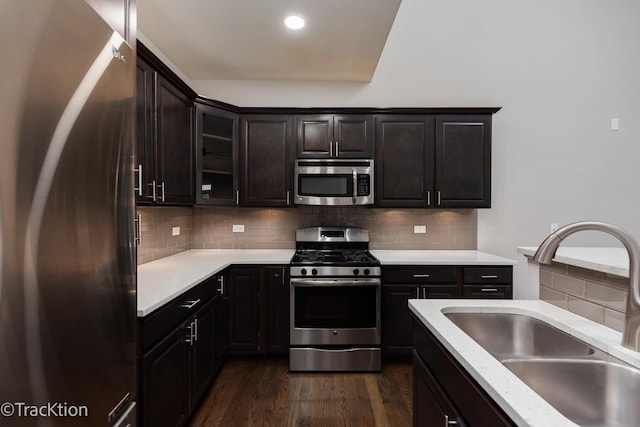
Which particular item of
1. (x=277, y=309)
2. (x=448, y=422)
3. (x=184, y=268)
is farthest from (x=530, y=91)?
(x=184, y=268)

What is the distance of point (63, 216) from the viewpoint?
2.06 ft

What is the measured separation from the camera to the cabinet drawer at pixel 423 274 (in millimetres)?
2764

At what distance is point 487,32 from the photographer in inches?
132

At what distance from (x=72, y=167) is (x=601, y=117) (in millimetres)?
4415

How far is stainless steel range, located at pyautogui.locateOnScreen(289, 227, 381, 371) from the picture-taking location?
2670 millimetres

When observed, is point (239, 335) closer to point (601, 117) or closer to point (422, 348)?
point (422, 348)

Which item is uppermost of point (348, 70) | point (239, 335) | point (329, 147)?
point (348, 70)

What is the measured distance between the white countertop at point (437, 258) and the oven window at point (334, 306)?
350mm

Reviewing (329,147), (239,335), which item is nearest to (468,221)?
(329,147)

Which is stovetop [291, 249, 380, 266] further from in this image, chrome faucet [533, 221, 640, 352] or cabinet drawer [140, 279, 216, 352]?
chrome faucet [533, 221, 640, 352]

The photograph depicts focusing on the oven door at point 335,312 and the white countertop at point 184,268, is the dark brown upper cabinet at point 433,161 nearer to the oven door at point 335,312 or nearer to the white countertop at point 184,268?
the oven door at point 335,312

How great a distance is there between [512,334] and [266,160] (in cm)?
244

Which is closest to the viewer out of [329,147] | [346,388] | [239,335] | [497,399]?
[497,399]

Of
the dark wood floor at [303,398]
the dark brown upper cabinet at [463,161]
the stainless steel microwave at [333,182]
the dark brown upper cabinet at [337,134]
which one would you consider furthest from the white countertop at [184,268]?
the dark brown upper cabinet at [463,161]
